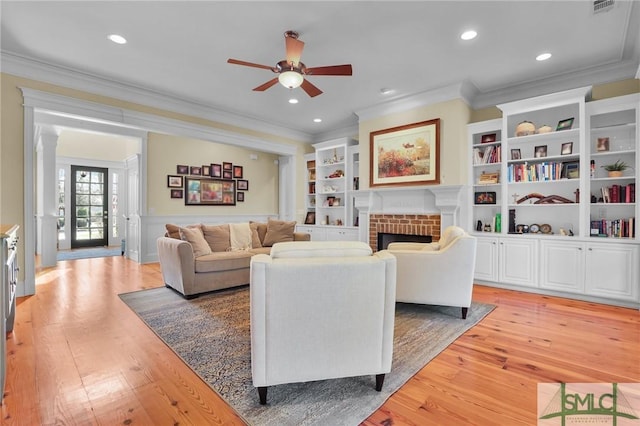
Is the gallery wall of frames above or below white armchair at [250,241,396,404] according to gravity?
above

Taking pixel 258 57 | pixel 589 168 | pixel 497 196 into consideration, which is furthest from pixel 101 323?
pixel 589 168

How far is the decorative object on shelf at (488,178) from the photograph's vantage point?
4324 mm

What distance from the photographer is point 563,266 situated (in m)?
3.68

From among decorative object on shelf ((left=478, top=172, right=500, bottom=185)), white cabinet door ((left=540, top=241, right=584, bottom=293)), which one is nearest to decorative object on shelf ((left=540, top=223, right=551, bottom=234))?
white cabinet door ((left=540, top=241, right=584, bottom=293))

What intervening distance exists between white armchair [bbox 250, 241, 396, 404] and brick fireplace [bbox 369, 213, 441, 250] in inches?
124

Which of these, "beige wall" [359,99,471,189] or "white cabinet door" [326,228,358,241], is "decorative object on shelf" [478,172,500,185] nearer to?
"beige wall" [359,99,471,189]

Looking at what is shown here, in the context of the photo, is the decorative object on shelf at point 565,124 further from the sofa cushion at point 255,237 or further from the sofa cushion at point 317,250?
the sofa cushion at point 255,237

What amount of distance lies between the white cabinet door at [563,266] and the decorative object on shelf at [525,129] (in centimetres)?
143

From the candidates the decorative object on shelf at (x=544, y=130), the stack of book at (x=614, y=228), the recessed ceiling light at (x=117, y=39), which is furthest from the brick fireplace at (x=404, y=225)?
the recessed ceiling light at (x=117, y=39)

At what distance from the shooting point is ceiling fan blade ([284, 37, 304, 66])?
8.82ft

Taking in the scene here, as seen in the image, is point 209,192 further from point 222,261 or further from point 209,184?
point 222,261

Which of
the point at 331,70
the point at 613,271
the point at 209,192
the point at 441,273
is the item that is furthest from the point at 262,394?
the point at 209,192

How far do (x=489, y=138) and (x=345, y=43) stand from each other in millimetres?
2594

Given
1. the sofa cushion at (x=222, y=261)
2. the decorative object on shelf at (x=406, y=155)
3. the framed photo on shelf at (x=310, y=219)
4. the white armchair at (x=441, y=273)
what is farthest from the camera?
the framed photo on shelf at (x=310, y=219)
